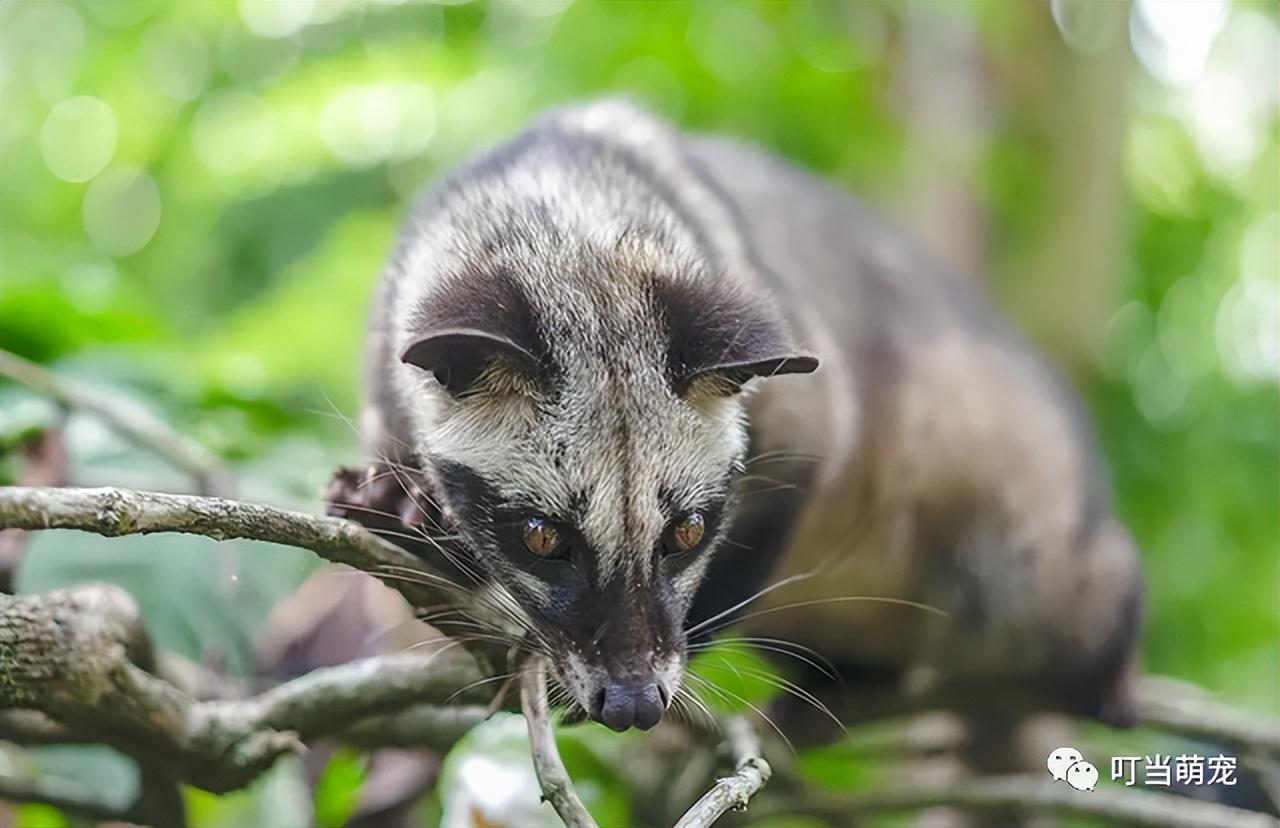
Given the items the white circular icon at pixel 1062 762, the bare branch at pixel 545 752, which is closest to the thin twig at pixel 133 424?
the bare branch at pixel 545 752

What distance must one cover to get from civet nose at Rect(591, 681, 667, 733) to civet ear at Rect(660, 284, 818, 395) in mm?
512

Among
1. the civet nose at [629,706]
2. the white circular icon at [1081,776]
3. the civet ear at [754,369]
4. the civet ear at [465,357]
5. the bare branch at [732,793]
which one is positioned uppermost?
the civet ear at [754,369]

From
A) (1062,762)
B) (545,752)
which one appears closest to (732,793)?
(545,752)

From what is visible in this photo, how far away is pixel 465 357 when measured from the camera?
209 centimetres

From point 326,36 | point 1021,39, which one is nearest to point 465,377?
point 326,36

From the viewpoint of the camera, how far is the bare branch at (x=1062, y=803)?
2363mm

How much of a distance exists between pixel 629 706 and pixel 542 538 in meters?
0.32

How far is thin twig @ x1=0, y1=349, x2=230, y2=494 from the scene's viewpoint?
2734 mm

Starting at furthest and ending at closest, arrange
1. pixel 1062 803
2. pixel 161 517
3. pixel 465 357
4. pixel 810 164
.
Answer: pixel 810 164 < pixel 1062 803 < pixel 465 357 < pixel 161 517

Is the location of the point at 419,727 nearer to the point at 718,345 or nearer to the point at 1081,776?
the point at 718,345

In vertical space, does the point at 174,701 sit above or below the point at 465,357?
below

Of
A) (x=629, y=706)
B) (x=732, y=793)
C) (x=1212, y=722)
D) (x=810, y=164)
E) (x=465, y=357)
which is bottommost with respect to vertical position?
(x=732, y=793)

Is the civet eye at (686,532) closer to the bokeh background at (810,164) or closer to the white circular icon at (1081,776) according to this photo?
the white circular icon at (1081,776)

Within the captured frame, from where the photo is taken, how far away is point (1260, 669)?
4762 mm
